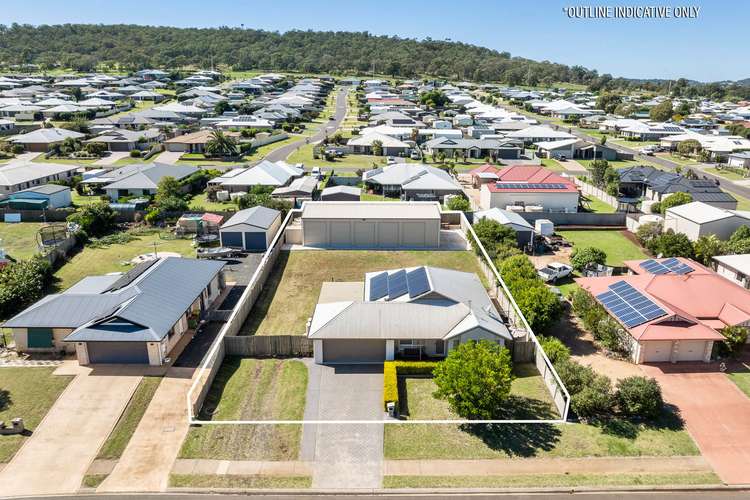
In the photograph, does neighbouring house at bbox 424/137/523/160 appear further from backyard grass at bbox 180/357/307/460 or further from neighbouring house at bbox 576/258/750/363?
backyard grass at bbox 180/357/307/460

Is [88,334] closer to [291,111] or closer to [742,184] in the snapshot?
[742,184]

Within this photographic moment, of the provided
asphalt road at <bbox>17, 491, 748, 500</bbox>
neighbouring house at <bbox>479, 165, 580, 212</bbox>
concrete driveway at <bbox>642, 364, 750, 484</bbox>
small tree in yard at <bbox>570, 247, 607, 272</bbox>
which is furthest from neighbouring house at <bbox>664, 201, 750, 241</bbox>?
asphalt road at <bbox>17, 491, 748, 500</bbox>

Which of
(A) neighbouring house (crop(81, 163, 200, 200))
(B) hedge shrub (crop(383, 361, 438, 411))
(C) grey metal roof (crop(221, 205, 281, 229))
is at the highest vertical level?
(A) neighbouring house (crop(81, 163, 200, 200))

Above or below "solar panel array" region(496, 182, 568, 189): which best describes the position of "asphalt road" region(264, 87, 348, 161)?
above

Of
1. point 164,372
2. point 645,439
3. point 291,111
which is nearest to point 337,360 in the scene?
point 164,372

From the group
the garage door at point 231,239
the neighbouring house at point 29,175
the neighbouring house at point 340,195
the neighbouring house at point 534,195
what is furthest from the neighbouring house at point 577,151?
the neighbouring house at point 29,175

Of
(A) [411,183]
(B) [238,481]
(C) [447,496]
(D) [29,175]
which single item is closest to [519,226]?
(A) [411,183]
